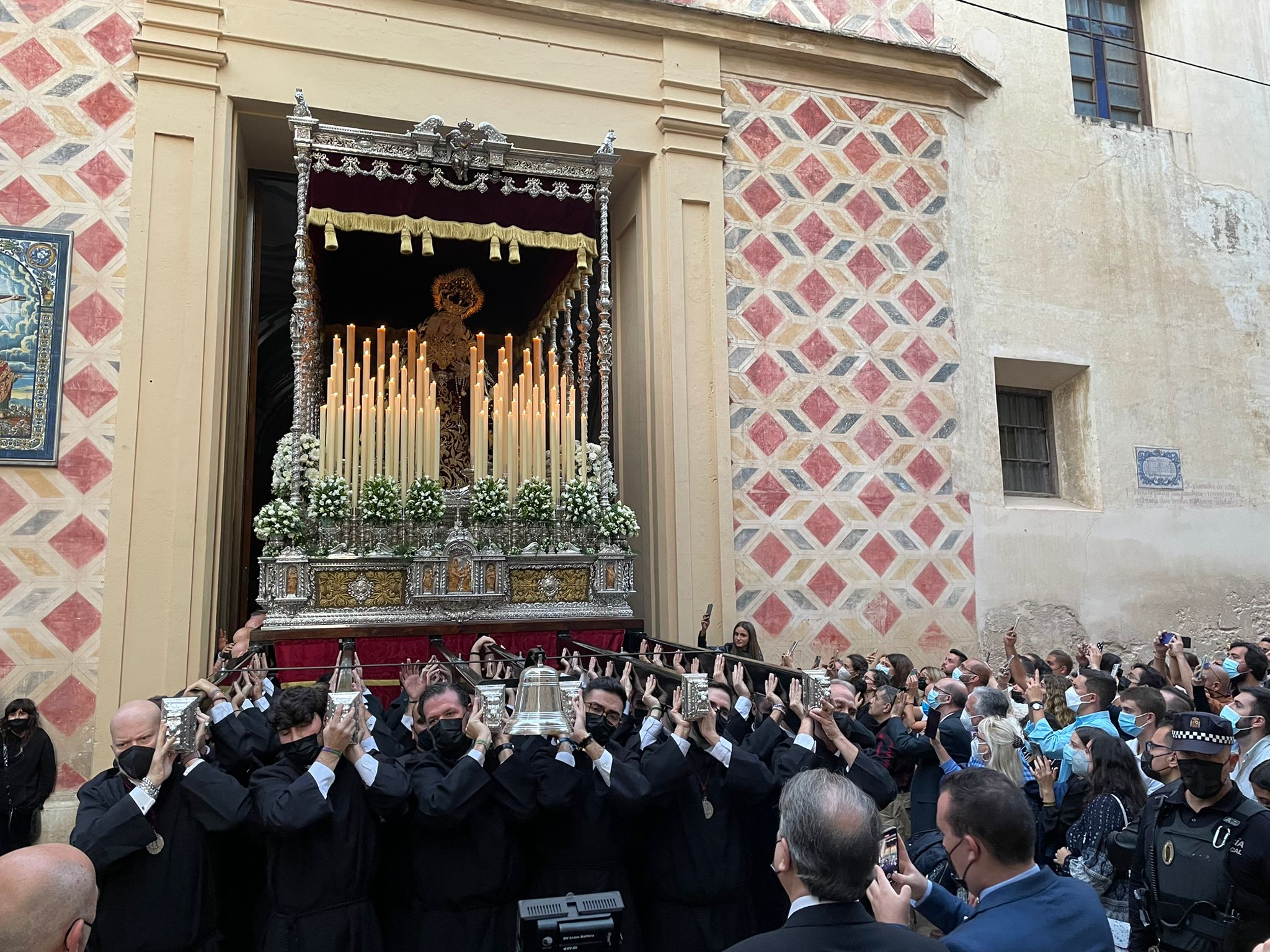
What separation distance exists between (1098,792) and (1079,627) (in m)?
7.43

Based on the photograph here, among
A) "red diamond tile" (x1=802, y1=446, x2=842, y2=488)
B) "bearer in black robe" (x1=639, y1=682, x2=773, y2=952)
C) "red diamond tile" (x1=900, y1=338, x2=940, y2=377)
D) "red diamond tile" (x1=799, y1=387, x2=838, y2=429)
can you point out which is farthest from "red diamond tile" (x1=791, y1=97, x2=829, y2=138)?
"bearer in black robe" (x1=639, y1=682, x2=773, y2=952)

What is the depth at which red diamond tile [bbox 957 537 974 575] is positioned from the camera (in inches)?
417

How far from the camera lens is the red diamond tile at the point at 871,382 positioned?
34.5 feet

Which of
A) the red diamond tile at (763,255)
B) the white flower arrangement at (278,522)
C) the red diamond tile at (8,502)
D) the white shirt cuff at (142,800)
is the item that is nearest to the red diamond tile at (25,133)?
the red diamond tile at (8,502)

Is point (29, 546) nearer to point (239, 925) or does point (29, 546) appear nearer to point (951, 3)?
point (239, 925)

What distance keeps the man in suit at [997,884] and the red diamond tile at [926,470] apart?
8075 mm

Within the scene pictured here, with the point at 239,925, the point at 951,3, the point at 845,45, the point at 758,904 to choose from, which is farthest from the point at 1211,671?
the point at 951,3

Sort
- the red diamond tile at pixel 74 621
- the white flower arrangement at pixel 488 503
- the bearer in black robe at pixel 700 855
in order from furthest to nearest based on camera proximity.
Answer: the white flower arrangement at pixel 488 503, the red diamond tile at pixel 74 621, the bearer in black robe at pixel 700 855

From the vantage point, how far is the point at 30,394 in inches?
315

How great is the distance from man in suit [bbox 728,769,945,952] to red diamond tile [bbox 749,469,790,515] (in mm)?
7384

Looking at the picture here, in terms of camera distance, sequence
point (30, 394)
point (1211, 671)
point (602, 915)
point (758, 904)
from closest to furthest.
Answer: point (602, 915), point (758, 904), point (1211, 671), point (30, 394)

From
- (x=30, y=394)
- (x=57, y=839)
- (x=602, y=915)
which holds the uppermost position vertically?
(x=30, y=394)

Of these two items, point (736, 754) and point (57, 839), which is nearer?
point (736, 754)

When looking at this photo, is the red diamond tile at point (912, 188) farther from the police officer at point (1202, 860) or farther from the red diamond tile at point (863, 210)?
the police officer at point (1202, 860)
